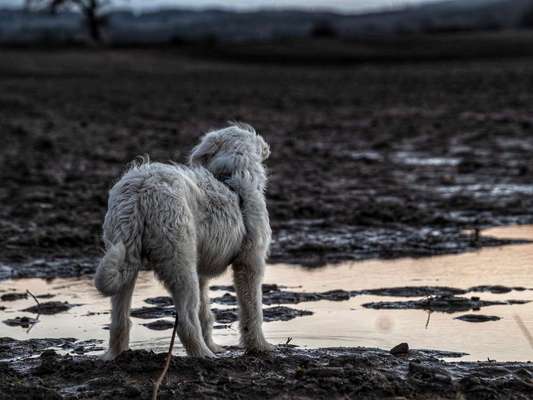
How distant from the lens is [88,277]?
1070 cm

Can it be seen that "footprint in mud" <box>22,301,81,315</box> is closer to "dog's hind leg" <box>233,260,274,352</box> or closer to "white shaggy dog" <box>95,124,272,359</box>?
"white shaggy dog" <box>95,124,272,359</box>

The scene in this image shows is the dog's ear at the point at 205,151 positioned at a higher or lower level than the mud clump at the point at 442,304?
higher

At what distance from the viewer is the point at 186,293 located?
7059mm

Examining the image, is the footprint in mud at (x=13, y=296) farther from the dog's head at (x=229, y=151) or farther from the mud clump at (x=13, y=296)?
the dog's head at (x=229, y=151)

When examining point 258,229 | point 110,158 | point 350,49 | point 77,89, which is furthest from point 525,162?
point 350,49

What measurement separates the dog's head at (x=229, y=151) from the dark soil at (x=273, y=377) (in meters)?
1.62

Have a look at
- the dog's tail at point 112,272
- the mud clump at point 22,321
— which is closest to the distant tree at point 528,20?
the mud clump at point 22,321

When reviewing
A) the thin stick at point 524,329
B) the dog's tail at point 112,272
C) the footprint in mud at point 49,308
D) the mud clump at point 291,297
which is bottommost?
the footprint in mud at point 49,308

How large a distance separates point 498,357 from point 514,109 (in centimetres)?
2139

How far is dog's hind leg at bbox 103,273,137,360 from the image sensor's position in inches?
286

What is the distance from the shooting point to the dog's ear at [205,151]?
27.8 feet

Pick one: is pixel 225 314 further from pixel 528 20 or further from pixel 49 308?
pixel 528 20

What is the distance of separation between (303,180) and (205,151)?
8.50m

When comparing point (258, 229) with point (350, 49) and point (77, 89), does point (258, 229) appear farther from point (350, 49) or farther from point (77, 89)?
point (350, 49)
